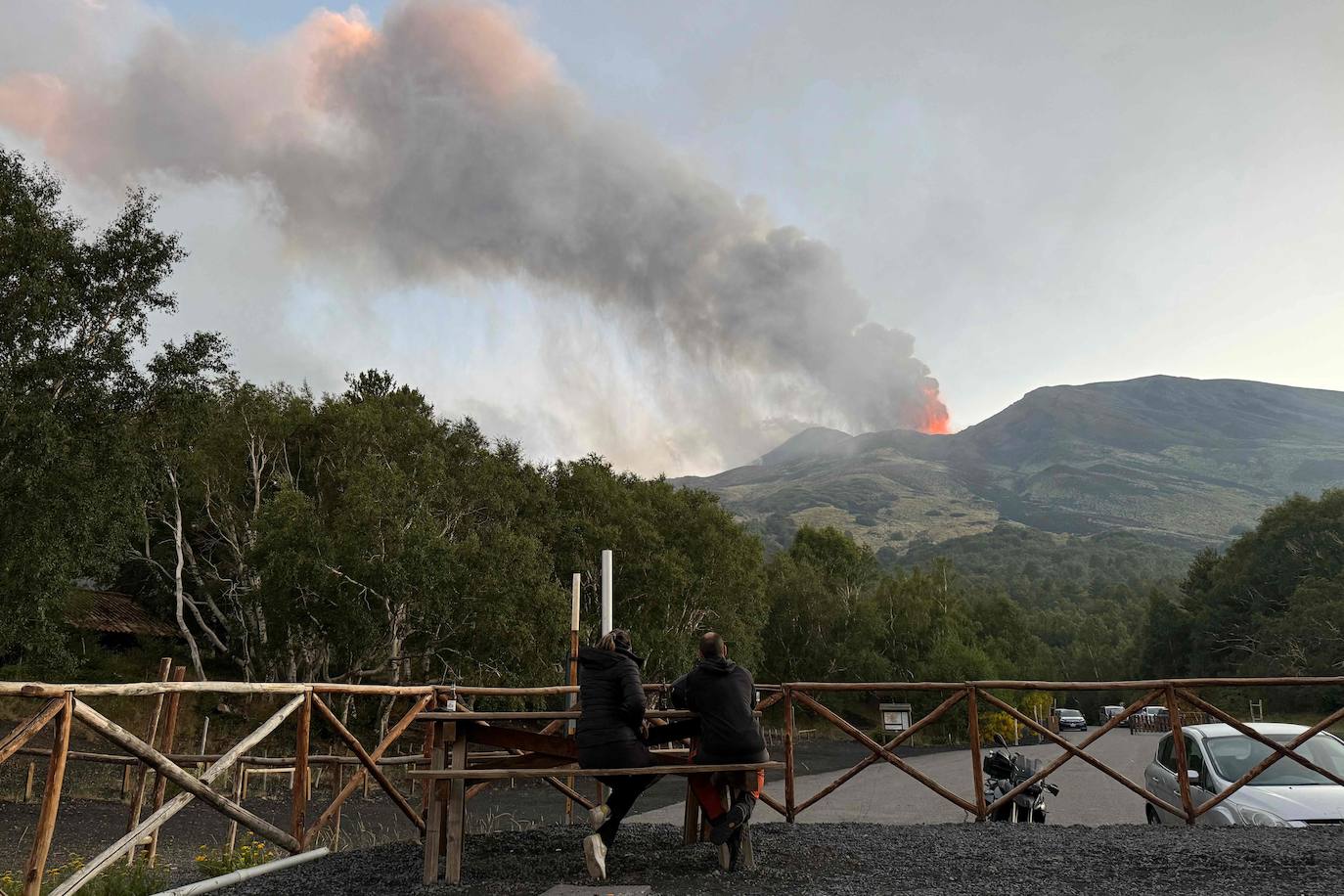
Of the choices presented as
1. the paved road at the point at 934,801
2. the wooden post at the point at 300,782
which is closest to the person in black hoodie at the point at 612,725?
the wooden post at the point at 300,782

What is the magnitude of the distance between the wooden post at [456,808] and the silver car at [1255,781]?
7.04 meters

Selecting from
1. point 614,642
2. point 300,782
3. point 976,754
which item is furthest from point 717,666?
point 976,754

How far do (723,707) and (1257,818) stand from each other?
18.5 feet

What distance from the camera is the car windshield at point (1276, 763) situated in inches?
354

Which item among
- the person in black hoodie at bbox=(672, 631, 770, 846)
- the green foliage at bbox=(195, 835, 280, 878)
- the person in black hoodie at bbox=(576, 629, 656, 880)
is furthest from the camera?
the green foliage at bbox=(195, 835, 280, 878)

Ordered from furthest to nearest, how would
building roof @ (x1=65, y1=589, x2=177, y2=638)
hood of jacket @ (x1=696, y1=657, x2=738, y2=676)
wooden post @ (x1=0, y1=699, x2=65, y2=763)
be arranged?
building roof @ (x1=65, y1=589, x2=177, y2=638), hood of jacket @ (x1=696, y1=657, x2=738, y2=676), wooden post @ (x1=0, y1=699, x2=65, y2=763)

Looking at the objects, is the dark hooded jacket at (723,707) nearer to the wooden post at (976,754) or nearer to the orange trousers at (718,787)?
the orange trousers at (718,787)

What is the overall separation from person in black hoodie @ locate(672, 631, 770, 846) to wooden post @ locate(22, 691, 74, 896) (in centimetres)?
381

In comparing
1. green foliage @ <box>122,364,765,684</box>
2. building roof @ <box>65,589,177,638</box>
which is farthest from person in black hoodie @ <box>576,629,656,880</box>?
building roof @ <box>65,589,177,638</box>

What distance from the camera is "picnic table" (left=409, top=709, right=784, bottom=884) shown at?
6.04 m

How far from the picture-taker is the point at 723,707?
6.45 m

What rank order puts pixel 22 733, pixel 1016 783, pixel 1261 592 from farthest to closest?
pixel 1261 592 < pixel 1016 783 < pixel 22 733

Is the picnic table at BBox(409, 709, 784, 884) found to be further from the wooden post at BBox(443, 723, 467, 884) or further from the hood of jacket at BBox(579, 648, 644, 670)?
the hood of jacket at BBox(579, 648, 644, 670)

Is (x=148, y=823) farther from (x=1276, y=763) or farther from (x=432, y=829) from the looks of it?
(x=1276, y=763)
